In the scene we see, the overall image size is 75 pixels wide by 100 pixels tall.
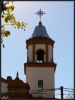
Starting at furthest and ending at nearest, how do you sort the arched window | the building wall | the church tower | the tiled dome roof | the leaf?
1. the tiled dome roof
2. the arched window
3. the building wall
4. the church tower
5. the leaf

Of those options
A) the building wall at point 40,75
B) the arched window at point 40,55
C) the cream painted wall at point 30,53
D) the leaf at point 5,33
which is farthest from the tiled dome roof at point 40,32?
the leaf at point 5,33

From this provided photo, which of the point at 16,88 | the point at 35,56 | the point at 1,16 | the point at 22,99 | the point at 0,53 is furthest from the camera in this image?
the point at 35,56

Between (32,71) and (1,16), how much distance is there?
2078 cm

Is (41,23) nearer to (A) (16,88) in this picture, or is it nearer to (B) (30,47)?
(B) (30,47)

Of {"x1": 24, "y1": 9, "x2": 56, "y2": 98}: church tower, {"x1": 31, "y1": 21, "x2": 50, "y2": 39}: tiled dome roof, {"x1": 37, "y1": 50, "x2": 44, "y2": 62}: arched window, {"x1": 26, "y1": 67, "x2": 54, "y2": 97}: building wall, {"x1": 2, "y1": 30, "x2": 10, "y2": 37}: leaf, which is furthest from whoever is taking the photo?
{"x1": 31, "y1": 21, "x2": 50, "y2": 39}: tiled dome roof

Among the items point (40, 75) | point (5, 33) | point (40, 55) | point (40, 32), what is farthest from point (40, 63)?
point (5, 33)

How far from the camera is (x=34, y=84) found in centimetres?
3744

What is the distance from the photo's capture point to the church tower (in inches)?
1473

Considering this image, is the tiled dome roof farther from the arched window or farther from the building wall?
the building wall

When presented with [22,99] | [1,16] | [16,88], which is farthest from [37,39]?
[1,16]

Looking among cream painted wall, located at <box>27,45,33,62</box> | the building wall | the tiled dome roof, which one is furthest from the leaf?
the tiled dome roof

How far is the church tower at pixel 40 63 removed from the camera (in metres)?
37.4

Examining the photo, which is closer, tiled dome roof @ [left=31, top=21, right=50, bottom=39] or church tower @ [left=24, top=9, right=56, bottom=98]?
church tower @ [left=24, top=9, right=56, bottom=98]

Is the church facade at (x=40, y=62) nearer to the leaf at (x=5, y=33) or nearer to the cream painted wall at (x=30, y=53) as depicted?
the cream painted wall at (x=30, y=53)
